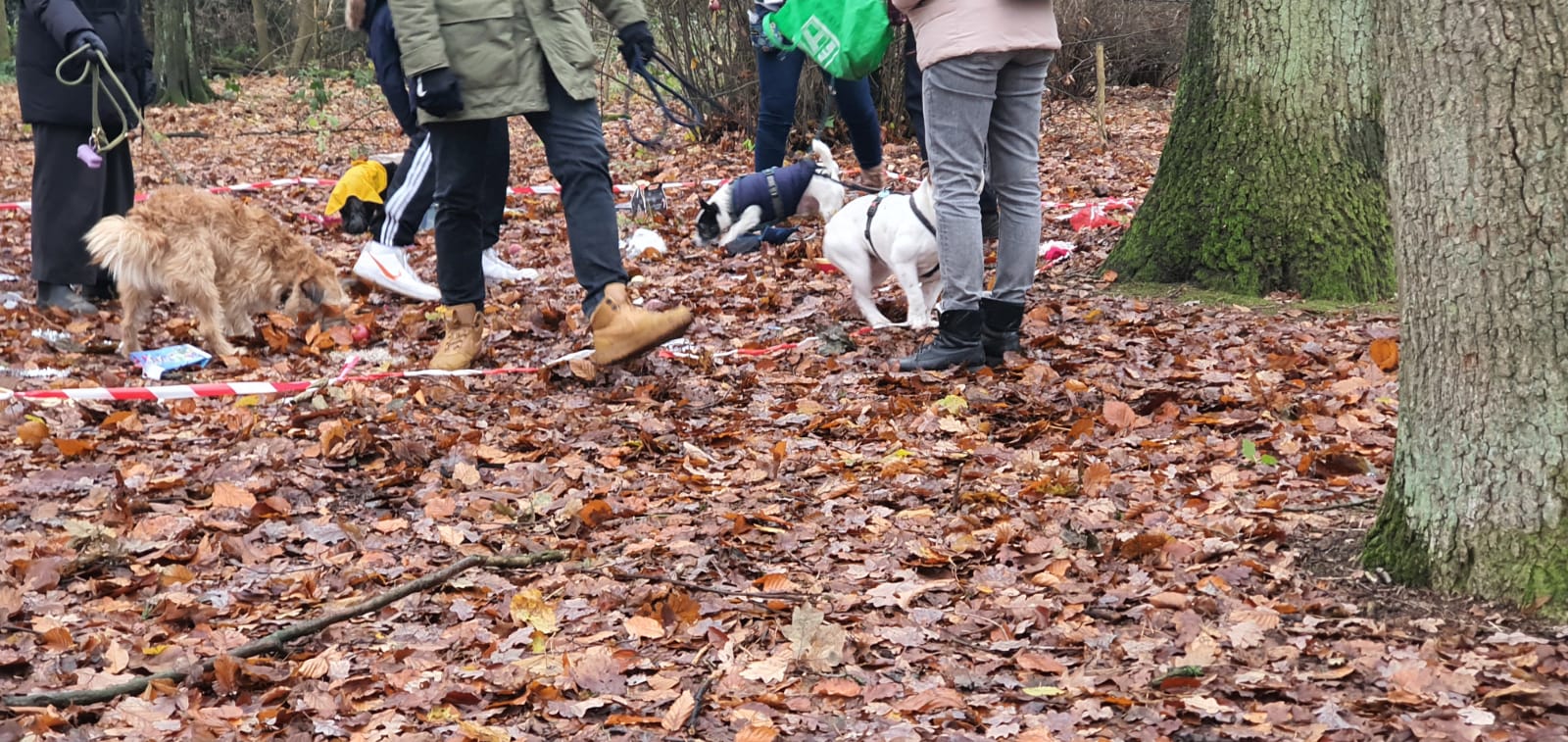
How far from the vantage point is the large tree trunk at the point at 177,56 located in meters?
21.3

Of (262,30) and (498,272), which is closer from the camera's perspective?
(498,272)

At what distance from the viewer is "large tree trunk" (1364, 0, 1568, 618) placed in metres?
2.73

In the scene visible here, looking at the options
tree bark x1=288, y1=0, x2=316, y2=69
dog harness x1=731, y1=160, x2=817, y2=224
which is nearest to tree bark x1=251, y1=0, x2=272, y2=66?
tree bark x1=288, y1=0, x2=316, y2=69

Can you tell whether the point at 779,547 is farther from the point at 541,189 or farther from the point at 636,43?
the point at 541,189

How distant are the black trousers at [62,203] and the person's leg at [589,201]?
3.20 meters

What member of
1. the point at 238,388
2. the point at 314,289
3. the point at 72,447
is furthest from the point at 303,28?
the point at 72,447

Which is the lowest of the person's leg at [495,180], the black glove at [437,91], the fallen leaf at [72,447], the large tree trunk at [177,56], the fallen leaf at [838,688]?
the fallen leaf at [838,688]

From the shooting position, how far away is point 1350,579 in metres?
3.16

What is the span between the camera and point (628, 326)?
523cm

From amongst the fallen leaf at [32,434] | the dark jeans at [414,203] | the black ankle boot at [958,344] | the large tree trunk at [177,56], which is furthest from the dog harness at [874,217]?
the large tree trunk at [177,56]

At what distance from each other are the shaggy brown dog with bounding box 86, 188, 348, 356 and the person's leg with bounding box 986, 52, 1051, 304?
3544mm

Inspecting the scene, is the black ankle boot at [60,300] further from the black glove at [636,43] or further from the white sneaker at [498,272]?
the black glove at [636,43]

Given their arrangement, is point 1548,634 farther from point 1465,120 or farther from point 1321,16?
point 1321,16

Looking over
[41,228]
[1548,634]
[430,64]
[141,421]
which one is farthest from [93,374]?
[1548,634]
